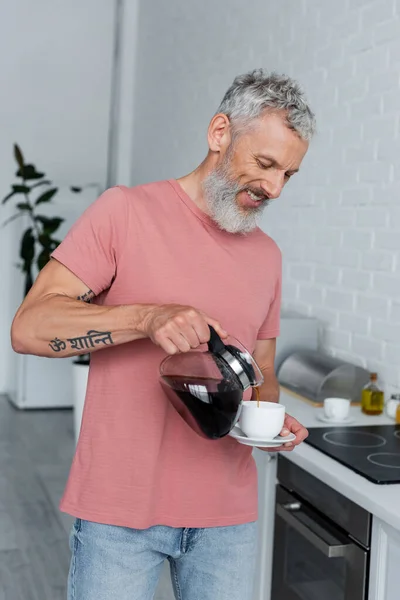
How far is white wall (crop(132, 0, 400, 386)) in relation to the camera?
113 inches

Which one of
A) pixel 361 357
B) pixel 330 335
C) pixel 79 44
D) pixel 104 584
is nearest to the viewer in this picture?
pixel 104 584

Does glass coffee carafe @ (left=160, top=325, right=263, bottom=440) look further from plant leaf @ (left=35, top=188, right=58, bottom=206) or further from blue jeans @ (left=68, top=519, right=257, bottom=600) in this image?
plant leaf @ (left=35, top=188, right=58, bottom=206)

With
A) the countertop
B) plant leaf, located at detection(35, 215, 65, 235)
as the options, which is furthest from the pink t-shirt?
plant leaf, located at detection(35, 215, 65, 235)

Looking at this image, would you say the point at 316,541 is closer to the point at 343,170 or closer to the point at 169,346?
the point at 169,346

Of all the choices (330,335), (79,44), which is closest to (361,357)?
(330,335)

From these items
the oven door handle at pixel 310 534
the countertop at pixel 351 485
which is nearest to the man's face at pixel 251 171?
the countertop at pixel 351 485

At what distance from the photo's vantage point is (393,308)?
2.83 m

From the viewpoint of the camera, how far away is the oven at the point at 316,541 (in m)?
1.93

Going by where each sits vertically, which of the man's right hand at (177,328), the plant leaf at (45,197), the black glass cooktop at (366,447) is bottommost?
the black glass cooktop at (366,447)

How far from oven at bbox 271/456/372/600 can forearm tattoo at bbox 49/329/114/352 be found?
870 mm

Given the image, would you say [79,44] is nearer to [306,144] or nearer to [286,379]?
[286,379]

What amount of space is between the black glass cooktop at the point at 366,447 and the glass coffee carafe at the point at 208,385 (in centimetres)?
73

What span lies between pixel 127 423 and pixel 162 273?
0.28m

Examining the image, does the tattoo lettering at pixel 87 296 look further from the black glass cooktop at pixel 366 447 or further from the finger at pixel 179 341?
the black glass cooktop at pixel 366 447
